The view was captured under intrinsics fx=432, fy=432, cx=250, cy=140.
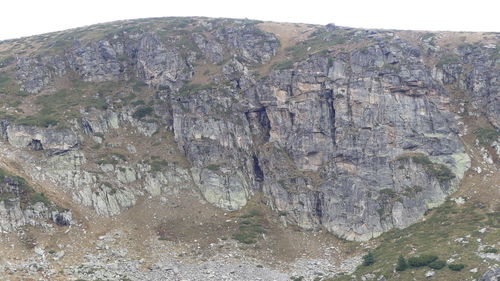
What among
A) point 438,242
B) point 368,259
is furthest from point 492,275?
point 368,259

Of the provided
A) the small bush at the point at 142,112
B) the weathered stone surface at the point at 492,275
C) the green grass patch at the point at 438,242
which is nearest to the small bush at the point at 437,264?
the green grass patch at the point at 438,242

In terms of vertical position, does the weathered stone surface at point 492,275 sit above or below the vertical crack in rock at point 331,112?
below

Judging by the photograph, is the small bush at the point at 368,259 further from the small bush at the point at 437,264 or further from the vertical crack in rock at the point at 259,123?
the vertical crack in rock at the point at 259,123

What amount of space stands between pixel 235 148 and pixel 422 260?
4342 cm

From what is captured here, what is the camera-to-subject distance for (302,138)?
88312 millimetres

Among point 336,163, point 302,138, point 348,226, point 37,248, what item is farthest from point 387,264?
point 37,248

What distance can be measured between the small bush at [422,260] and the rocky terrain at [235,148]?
4950mm

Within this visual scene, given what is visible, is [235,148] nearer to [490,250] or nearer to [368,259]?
[368,259]

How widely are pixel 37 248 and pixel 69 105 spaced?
37.8m

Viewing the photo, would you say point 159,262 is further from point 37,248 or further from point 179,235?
point 37,248

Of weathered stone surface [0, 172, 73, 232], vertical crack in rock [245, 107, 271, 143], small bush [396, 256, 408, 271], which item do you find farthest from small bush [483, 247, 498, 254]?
weathered stone surface [0, 172, 73, 232]

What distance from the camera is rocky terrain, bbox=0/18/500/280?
213ft

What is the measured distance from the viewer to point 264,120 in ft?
306

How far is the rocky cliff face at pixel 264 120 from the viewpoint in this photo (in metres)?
76.7
